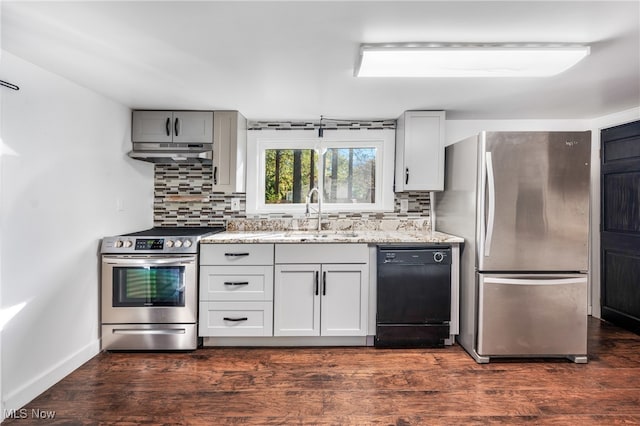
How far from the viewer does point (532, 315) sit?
2479 millimetres

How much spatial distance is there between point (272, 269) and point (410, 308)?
113 cm

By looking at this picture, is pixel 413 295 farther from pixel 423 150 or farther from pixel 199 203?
pixel 199 203

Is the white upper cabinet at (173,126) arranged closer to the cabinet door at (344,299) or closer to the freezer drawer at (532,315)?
the cabinet door at (344,299)

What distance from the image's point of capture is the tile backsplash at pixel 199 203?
3422mm

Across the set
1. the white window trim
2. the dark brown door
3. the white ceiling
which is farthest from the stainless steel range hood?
the dark brown door

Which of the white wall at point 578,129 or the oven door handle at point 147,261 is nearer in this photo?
the oven door handle at point 147,261

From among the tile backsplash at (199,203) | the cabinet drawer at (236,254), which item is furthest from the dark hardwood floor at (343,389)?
the tile backsplash at (199,203)

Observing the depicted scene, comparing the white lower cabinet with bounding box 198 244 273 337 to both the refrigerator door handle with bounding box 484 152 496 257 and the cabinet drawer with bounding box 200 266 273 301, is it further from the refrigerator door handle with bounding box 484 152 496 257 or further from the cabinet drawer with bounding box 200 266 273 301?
the refrigerator door handle with bounding box 484 152 496 257

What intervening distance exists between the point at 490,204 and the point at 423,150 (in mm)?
876

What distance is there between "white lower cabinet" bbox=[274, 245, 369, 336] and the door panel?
0.97 meters

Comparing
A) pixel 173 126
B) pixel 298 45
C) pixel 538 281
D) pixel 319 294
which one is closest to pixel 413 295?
pixel 319 294

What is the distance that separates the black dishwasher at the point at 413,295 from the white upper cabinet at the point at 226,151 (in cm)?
146

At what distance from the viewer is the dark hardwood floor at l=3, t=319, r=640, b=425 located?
1.88m

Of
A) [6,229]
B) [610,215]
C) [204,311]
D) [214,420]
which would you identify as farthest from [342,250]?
[610,215]
